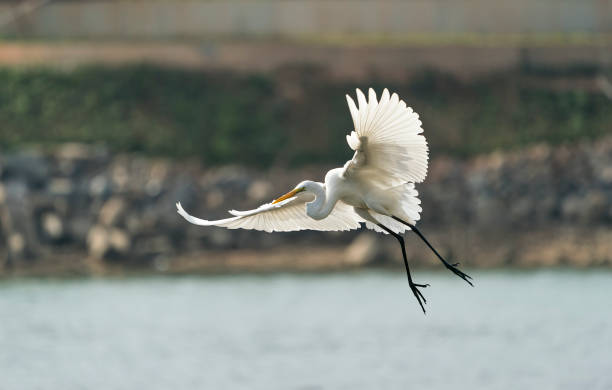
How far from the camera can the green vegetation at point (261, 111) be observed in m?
44.8

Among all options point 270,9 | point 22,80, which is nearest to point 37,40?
point 22,80

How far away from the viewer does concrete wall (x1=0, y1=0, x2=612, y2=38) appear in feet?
171

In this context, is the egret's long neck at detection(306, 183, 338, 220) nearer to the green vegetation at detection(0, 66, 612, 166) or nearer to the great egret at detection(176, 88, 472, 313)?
the great egret at detection(176, 88, 472, 313)

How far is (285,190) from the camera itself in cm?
4150

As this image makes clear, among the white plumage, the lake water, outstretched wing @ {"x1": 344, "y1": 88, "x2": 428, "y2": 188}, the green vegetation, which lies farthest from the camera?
the green vegetation

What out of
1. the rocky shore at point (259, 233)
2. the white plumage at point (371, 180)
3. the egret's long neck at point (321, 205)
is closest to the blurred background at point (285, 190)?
the rocky shore at point (259, 233)

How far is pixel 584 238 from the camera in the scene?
38.9 metres

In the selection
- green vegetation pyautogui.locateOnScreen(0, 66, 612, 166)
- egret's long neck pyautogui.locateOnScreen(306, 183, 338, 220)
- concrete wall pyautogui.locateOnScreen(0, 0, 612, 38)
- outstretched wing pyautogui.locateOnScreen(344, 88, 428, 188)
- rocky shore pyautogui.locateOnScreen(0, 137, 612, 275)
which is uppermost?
concrete wall pyautogui.locateOnScreen(0, 0, 612, 38)

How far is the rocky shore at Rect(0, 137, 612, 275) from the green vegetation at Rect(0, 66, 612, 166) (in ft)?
7.95

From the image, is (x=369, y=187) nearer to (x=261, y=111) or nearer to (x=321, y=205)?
(x=321, y=205)

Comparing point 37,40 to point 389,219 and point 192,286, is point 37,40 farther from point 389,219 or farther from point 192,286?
point 389,219

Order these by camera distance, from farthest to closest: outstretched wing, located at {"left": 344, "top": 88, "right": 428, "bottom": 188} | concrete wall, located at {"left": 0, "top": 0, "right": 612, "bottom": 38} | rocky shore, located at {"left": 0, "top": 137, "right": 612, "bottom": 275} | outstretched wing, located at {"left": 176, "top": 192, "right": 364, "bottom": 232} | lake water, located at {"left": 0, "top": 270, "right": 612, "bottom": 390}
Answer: concrete wall, located at {"left": 0, "top": 0, "right": 612, "bottom": 38}
rocky shore, located at {"left": 0, "top": 137, "right": 612, "bottom": 275}
lake water, located at {"left": 0, "top": 270, "right": 612, "bottom": 390}
outstretched wing, located at {"left": 176, "top": 192, "right": 364, "bottom": 232}
outstretched wing, located at {"left": 344, "top": 88, "right": 428, "bottom": 188}

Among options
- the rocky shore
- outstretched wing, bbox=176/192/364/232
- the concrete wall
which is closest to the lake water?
the rocky shore

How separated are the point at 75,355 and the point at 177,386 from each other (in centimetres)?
442
